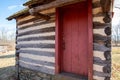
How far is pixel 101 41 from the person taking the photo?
4.60m

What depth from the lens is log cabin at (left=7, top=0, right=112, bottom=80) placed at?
15.0 feet

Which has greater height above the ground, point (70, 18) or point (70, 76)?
point (70, 18)

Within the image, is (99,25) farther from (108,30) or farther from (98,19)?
(108,30)

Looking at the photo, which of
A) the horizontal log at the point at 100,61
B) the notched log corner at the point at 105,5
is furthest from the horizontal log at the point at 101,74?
the notched log corner at the point at 105,5

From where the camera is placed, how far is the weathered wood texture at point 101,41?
175 inches

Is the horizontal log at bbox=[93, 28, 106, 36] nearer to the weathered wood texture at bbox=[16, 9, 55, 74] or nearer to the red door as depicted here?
the red door

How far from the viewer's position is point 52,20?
19.9 ft

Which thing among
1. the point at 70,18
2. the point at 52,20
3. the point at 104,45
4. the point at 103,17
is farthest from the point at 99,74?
the point at 52,20

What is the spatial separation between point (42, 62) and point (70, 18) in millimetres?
1949

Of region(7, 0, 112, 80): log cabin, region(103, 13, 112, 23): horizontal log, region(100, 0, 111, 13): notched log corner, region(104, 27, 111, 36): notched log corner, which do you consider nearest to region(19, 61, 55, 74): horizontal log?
region(7, 0, 112, 80): log cabin

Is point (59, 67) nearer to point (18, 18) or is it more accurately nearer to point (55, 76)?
point (55, 76)

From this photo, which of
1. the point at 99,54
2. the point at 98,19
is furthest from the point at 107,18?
the point at 99,54

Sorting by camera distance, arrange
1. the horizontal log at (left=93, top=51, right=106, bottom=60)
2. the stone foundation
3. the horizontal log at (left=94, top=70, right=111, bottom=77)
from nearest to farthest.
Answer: the horizontal log at (left=94, top=70, right=111, bottom=77)
the horizontal log at (left=93, top=51, right=106, bottom=60)
the stone foundation

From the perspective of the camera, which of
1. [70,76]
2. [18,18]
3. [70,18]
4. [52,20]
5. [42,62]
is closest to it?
[70,76]
